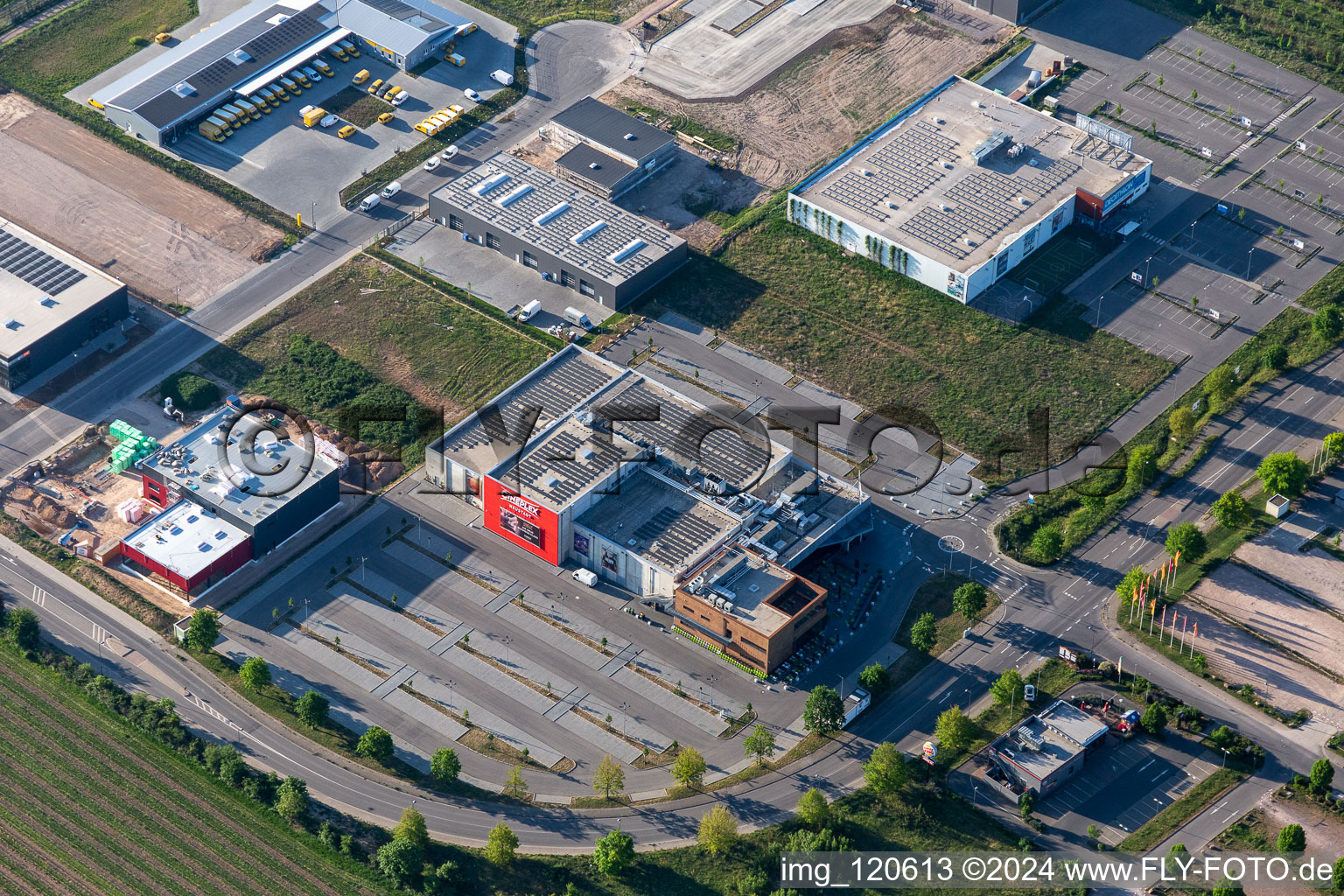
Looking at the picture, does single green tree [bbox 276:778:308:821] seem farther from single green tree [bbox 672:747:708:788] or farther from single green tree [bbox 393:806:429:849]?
single green tree [bbox 672:747:708:788]

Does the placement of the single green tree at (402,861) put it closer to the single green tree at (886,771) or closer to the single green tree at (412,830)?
Answer: the single green tree at (412,830)

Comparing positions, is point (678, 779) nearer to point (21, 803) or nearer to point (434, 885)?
point (434, 885)

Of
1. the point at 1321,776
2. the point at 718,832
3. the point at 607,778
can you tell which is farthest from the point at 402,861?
the point at 1321,776

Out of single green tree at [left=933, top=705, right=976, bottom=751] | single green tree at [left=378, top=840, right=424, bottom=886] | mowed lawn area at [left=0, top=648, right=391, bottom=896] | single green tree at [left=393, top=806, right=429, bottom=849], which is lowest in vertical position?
mowed lawn area at [left=0, top=648, right=391, bottom=896]

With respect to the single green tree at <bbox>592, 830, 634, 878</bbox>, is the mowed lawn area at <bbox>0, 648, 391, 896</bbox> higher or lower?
lower

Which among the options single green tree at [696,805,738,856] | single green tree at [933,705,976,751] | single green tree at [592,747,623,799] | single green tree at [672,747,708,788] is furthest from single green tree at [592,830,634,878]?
single green tree at [933,705,976,751]

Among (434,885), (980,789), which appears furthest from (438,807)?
(980,789)
